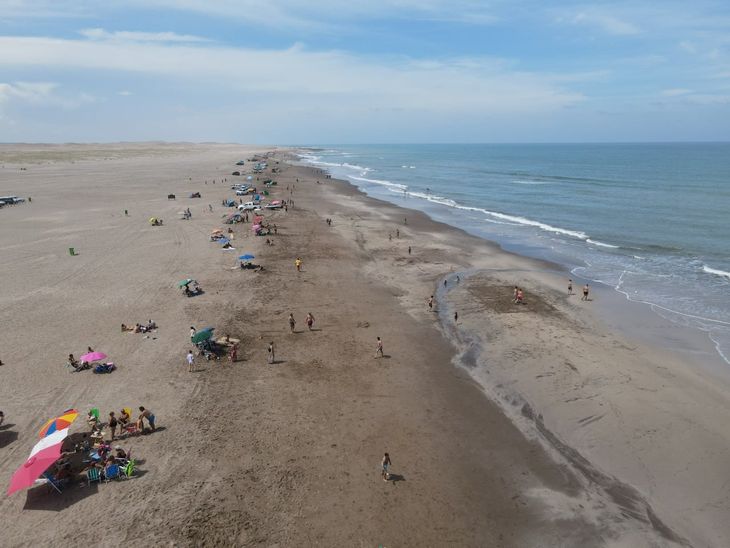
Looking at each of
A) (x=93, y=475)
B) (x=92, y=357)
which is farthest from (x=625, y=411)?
(x=92, y=357)

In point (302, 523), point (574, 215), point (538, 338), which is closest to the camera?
point (302, 523)

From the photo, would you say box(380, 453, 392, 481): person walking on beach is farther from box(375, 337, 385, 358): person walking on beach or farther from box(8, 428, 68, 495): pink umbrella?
box(8, 428, 68, 495): pink umbrella

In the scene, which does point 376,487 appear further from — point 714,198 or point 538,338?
point 714,198

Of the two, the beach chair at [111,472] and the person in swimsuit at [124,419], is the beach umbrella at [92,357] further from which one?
the beach chair at [111,472]

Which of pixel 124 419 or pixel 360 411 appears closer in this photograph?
pixel 124 419

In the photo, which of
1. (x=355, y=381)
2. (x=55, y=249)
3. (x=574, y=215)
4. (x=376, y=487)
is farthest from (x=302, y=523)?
(x=574, y=215)

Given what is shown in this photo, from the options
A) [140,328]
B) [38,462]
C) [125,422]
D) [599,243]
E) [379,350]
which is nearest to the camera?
[38,462]

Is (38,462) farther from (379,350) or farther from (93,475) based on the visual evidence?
(379,350)

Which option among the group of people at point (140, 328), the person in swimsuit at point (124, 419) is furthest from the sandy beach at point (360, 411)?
the person in swimsuit at point (124, 419)
